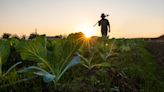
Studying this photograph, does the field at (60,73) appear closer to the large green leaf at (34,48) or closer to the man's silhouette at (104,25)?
the large green leaf at (34,48)

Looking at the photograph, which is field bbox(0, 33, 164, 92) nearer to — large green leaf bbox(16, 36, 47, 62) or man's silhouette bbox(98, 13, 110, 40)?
large green leaf bbox(16, 36, 47, 62)

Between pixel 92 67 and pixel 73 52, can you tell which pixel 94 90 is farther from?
pixel 92 67

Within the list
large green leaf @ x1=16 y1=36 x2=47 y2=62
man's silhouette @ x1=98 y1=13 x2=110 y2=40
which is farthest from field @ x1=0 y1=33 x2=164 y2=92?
man's silhouette @ x1=98 y1=13 x2=110 y2=40

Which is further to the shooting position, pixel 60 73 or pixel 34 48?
pixel 60 73

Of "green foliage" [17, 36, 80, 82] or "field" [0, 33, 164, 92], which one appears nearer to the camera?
"field" [0, 33, 164, 92]

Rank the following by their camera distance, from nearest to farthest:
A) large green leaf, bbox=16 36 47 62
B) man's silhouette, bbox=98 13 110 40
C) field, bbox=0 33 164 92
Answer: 1. field, bbox=0 33 164 92
2. large green leaf, bbox=16 36 47 62
3. man's silhouette, bbox=98 13 110 40

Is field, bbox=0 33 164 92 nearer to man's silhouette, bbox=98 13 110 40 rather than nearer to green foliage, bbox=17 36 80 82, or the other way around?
green foliage, bbox=17 36 80 82

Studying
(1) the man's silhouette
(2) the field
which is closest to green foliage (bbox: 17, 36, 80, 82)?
(2) the field

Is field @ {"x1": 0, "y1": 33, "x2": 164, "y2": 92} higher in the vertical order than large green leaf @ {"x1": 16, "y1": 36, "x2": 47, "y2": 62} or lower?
lower

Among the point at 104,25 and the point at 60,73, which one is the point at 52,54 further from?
the point at 104,25

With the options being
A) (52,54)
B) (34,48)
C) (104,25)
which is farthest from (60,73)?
(104,25)

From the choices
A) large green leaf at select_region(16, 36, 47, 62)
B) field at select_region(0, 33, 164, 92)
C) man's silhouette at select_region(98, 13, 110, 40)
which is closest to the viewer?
field at select_region(0, 33, 164, 92)

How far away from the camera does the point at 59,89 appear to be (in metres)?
7.85

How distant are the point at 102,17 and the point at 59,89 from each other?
47.3ft
